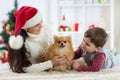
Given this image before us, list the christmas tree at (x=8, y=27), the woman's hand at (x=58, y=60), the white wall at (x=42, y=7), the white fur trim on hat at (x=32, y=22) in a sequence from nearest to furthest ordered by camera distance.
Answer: the woman's hand at (x=58, y=60)
the white fur trim on hat at (x=32, y=22)
the christmas tree at (x=8, y=27)
the white wall at (x=42, y=7)

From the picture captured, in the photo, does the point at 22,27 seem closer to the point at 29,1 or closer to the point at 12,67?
the point at 12,67

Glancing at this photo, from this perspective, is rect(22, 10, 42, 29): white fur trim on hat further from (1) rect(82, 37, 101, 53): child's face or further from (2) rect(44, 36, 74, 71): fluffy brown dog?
(1) rect(82, 37, 101, 53): child's face

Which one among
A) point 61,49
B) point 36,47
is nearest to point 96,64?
point 61,49

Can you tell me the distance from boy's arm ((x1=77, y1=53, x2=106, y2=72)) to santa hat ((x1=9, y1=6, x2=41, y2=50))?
42cm

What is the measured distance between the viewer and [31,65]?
5.35 feet

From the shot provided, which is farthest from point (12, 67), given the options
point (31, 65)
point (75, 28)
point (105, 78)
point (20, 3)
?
point (20, 3)

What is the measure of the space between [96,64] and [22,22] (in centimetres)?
54

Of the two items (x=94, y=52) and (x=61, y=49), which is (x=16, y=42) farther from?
(x=94, y=52)

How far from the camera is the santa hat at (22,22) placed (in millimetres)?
1638

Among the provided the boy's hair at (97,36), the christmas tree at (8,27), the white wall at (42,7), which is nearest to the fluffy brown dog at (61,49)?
the boy's hair at (97,36)

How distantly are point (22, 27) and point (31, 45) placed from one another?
13 centimetres

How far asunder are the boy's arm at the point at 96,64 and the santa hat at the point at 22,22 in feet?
1.37

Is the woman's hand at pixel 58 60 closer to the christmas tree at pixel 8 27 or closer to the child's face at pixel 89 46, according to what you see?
Answer: the child's face at pixel 89 46

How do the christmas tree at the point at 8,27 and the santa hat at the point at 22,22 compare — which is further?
the christmas tree at the point at 8,27
